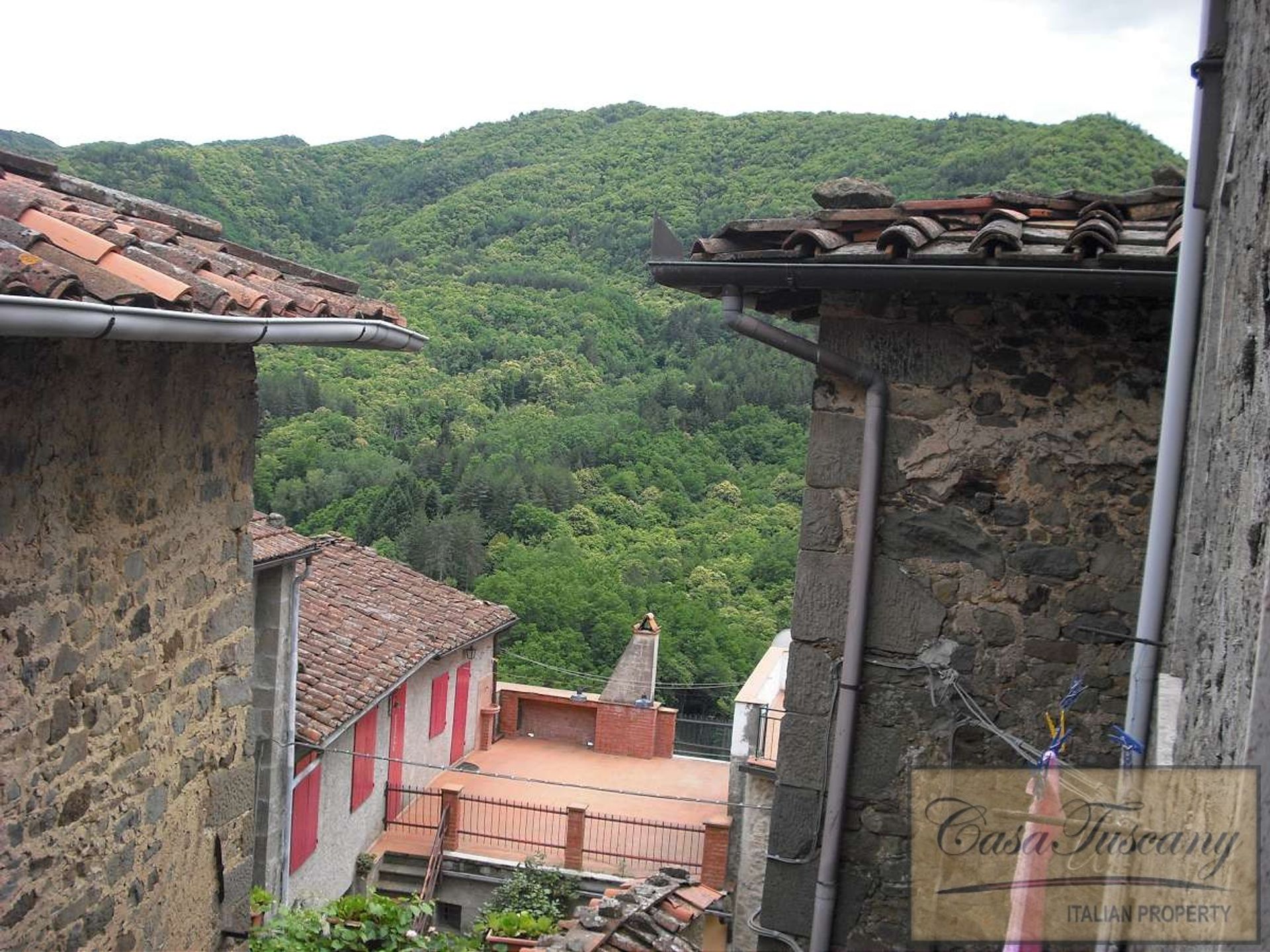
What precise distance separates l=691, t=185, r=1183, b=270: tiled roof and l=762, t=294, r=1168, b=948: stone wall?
0.74 ft

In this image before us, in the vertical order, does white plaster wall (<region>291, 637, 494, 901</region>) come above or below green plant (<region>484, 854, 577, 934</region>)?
above

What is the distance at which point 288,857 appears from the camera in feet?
34.6

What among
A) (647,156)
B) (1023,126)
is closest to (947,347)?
(1023,126)

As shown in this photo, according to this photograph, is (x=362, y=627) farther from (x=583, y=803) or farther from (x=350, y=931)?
(x=350, y=931)

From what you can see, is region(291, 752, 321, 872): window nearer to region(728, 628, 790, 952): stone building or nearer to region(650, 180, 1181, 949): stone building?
region(728, 628, 790, 952): stone building

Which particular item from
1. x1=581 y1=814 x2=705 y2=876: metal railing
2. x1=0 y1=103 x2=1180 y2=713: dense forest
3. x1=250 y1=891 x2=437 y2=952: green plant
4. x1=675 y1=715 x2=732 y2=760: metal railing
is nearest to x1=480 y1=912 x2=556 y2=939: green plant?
x1=250 y1=891 x2=437 y2=952: green plant

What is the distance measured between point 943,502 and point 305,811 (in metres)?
9.14

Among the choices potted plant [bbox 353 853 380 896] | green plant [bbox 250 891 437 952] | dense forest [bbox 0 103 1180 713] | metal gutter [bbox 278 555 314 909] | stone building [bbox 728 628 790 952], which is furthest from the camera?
dense forest [bbox 0 103 1180 713]

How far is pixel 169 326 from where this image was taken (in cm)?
291

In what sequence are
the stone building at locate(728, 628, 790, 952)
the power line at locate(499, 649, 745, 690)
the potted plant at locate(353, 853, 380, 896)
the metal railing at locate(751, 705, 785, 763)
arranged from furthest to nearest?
1. the power line at locate(499, 649, 745, 690)
2. the potted plant at locate(353, 853, 380, 896)
3. the metal railing at locate(751, 705, 785, 763)
4. the stone building at locate(728, 628, 790, 952)

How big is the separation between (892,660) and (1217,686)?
6.68ft

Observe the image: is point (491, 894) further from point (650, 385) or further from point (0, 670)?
point (650, 385)

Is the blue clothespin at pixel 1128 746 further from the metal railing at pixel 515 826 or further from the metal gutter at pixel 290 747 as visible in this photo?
the metal railing at pixel 515 826

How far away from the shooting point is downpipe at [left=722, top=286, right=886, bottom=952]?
3.99 metres
